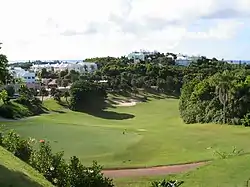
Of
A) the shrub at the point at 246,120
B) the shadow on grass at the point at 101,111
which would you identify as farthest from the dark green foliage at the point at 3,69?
the shadow on grass at the point at 101,111

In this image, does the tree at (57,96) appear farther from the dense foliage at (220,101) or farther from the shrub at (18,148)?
the shrub at (18,148)

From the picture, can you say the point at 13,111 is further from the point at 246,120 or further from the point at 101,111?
the point at 246,120

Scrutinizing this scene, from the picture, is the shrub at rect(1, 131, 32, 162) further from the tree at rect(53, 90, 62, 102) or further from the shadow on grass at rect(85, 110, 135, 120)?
the tree at rect(53, 90, 62, 102)

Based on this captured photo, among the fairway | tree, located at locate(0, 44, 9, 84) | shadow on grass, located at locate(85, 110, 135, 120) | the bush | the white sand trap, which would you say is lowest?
shadow on grass, located at locate(85, 110, 135, 120)

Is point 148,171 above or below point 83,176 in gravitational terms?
below

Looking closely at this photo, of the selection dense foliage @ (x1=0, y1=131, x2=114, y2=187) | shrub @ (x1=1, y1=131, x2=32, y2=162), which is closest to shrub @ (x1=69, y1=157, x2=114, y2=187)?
dense foliage @ (x1=0, y1=131, x2=114, y2=187)

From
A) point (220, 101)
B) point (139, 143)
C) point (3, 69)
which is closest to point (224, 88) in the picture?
point (220, 101)

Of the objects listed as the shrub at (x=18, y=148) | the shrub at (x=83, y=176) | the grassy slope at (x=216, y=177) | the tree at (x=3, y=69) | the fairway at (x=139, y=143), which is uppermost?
the tree at (x=3, y=69)

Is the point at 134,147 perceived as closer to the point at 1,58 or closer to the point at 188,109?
the point at 1,58
